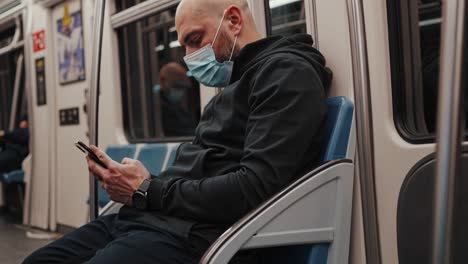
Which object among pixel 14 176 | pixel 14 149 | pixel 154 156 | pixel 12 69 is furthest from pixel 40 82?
pixel 154 156

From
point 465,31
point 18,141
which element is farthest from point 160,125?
point 465,31

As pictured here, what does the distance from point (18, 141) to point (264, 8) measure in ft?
11.5

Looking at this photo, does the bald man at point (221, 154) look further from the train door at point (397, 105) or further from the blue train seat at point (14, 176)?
the blue train seat at point (14, 176)

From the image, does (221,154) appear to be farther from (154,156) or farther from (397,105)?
(154,156)

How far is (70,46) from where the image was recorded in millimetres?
4066

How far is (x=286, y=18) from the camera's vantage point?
2141 millimetres

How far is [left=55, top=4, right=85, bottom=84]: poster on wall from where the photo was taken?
3922 mm

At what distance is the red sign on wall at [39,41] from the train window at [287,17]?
9.50 ft

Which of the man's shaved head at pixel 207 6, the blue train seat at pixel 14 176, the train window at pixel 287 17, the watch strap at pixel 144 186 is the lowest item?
the blue train seat at pixel 14 176

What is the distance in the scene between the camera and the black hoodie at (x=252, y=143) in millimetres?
1271

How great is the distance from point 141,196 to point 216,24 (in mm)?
585

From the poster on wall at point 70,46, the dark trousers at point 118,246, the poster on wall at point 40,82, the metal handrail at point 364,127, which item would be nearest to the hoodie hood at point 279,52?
the metal handrail at point 364,127

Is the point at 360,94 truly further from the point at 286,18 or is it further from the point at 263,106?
the point at 286,18

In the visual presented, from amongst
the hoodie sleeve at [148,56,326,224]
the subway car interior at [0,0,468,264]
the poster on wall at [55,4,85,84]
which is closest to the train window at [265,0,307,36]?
the subway car interior at [0,0,468,264]
